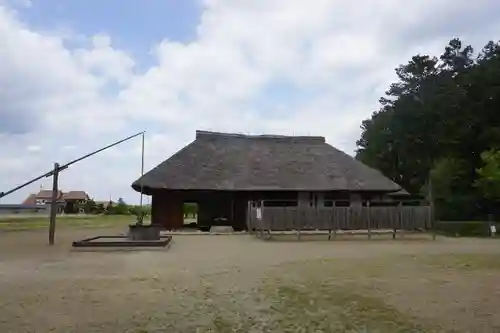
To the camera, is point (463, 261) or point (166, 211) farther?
point (166, 211)

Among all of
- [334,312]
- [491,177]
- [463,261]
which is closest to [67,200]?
[491,177]

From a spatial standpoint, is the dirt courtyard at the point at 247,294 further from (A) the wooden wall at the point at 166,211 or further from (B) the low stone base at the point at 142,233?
(A) the wooden wall at the point at 166,211

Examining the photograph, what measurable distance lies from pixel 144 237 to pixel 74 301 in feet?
36.5

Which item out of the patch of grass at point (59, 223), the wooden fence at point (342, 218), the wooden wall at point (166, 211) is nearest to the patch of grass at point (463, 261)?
the wooden fence at point (342, 218)

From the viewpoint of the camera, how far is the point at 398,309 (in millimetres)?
6375

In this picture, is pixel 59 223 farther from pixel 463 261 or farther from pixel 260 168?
pixel 463 261

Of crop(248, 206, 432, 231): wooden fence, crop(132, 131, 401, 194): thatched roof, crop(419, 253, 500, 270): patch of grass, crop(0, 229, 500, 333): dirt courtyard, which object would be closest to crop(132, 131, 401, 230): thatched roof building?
crop(132, 131, 401, 194): thatched roof

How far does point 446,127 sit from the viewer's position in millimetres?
35250

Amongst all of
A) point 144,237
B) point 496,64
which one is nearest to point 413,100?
point 496,64

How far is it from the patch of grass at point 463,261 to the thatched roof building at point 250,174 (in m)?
13.6

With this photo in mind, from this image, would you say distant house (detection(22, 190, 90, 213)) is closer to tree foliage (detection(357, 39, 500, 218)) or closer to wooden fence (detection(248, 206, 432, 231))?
tree foliage (detection(357, 39, 500, 218))

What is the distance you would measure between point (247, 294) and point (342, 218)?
14553 millimetres

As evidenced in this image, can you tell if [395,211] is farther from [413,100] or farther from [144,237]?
[413,100]

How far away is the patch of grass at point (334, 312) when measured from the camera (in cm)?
549
